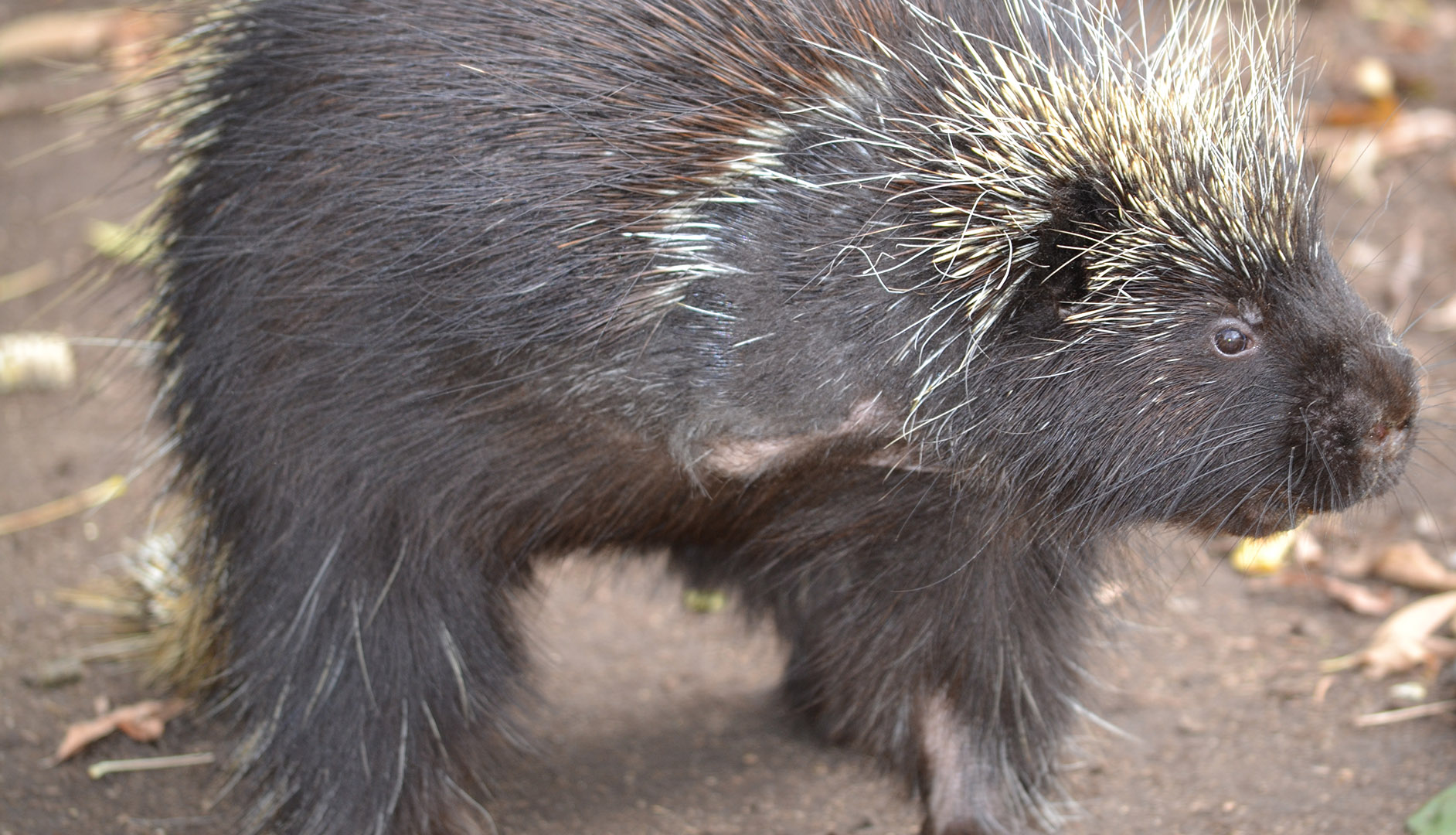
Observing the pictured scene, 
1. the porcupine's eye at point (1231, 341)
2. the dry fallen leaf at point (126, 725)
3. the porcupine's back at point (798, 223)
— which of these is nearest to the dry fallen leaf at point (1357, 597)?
the porcupine's back at point (798, 223)

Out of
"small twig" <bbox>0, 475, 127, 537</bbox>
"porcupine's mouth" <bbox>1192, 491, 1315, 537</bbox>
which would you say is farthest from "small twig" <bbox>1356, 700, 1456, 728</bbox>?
"small twig" <bbox>0, 475, 127, 537</bbox>

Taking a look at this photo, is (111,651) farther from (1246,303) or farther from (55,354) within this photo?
(1246,303)

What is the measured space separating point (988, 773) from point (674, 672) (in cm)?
133

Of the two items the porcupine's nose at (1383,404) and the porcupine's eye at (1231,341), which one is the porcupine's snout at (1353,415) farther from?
the porcupine's eye at (1231,341)

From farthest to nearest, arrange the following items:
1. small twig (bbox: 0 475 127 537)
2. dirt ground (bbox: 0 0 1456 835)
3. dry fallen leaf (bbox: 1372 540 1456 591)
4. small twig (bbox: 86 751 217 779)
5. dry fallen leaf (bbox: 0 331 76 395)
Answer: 1. dry fallen leaf (bbox: 0 331 76 395)
2. small twig (bbox: 0 475 127 537)
3. dry fallen leaf (bbox: 1372 540 1456 591)
4. small twig (bbox: 86 751 217 779)
5. dirt ground (bbox: 0 0 1456 835)

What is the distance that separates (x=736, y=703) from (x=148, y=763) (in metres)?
1.58

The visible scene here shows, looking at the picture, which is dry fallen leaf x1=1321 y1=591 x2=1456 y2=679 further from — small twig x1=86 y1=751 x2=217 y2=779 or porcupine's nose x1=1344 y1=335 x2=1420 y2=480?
small twig x1=86 y1=751 x2=217 y2=779

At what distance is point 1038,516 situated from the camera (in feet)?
8.59

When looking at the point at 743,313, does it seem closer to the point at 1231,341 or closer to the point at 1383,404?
the point at 1231,341

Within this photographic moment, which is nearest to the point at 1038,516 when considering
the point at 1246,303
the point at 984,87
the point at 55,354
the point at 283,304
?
the point at 1246,303

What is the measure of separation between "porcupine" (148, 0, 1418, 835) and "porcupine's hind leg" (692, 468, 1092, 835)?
0.01 metres

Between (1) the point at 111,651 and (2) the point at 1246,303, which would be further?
(1) the point at 111,651

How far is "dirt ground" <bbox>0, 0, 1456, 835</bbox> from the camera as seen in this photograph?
3389mm

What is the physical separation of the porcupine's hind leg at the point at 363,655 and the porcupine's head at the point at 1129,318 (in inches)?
42.0
